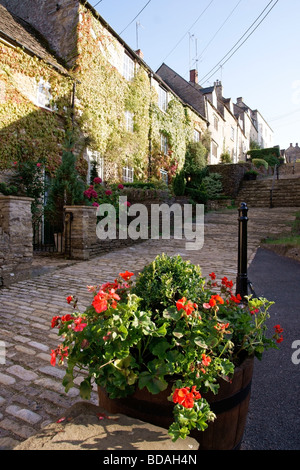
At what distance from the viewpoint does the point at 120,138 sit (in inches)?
591

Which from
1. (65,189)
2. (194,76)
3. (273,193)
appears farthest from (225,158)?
(65,189)

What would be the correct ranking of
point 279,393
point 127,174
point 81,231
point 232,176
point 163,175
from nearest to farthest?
point 279,393
point 81,231
point 127,174
point 163,175
point 232,176

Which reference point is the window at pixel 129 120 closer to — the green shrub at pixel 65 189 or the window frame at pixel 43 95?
the window frame at pixel 43 95

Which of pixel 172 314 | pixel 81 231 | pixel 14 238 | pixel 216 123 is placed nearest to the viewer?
pixel 172 314

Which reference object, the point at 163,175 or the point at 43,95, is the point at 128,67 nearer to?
the point at 163,175

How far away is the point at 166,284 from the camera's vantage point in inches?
69.3

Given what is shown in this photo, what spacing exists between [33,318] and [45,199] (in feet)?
24.5

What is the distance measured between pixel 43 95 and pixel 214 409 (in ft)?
40.7

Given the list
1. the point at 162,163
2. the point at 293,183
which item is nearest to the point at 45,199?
the point at 162,163

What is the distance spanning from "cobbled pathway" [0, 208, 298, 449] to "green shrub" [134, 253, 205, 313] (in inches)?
46.9

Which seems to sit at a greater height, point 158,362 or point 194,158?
point 194,158

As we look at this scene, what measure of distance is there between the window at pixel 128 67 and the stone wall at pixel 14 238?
12.4m

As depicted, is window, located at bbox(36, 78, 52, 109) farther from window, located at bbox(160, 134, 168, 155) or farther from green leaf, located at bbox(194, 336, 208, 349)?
green leaf, located at bbox(194, 336, 208, 349)

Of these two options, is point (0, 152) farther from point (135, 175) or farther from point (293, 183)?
point (293, 183)
